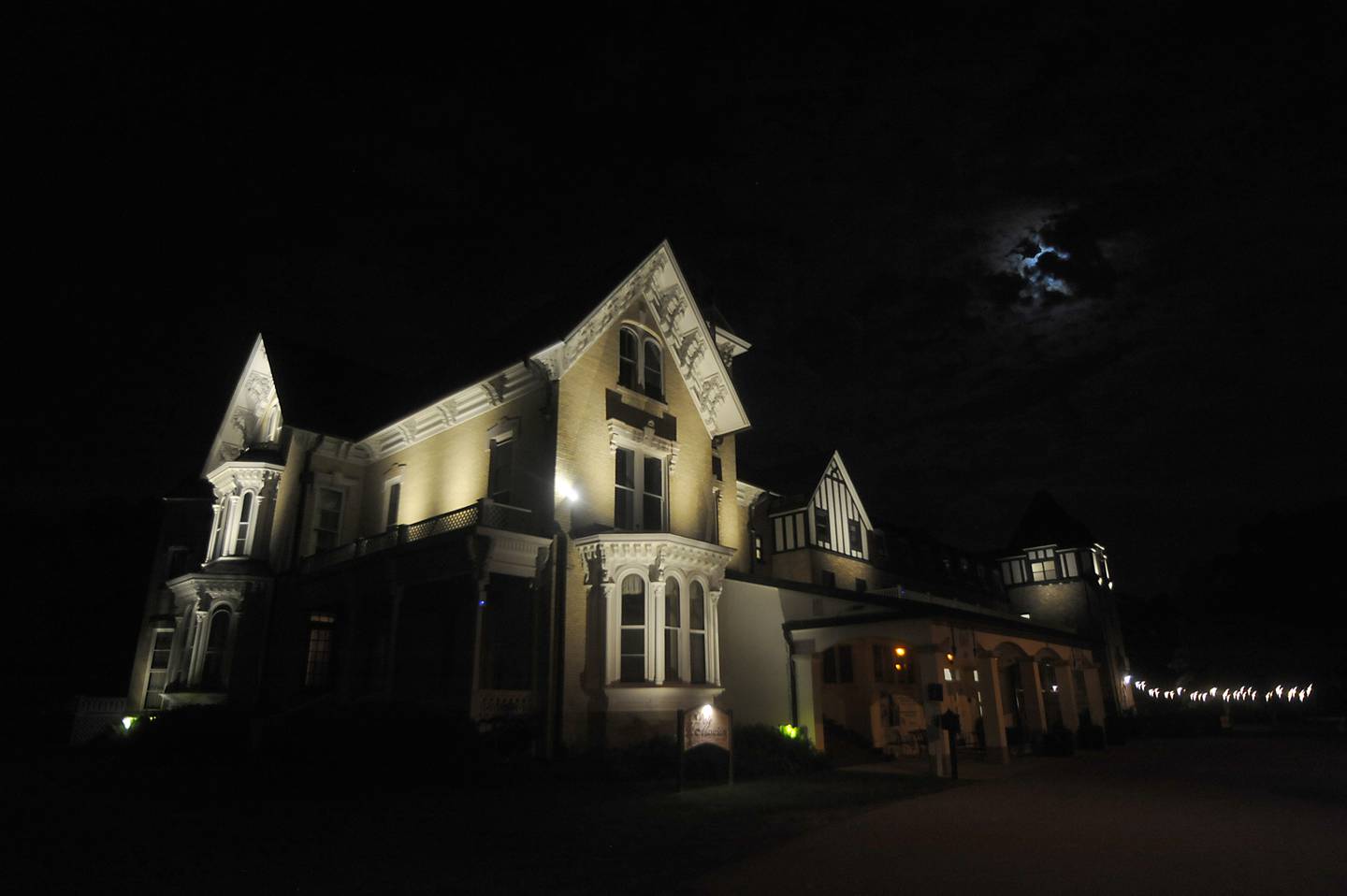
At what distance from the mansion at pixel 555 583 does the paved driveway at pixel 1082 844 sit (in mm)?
5634

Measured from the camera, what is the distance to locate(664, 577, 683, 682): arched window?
19422mm

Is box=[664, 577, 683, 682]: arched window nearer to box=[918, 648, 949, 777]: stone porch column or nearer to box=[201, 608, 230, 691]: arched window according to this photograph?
box=[918, 648, 949, 777]: stone porch column

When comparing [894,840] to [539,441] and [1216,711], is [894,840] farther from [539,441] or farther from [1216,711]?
[1216,711]

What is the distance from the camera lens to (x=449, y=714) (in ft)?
53.5

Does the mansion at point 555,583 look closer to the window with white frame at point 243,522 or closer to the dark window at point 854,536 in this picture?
the window with white frame at point 243,522

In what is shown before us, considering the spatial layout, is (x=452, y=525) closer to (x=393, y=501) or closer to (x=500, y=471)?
(x=500, y=471)

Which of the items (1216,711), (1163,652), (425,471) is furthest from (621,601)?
(1163,652)

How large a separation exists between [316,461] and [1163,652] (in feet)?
Answer: 221

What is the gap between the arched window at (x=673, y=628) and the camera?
19.4m

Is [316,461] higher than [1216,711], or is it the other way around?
[316,461]

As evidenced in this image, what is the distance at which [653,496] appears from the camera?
22.6 metres

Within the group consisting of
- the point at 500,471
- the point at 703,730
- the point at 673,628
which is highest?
the point at 500,471

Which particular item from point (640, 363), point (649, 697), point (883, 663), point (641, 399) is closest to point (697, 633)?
point (649, 697)

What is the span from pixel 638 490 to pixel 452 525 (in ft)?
17.9
